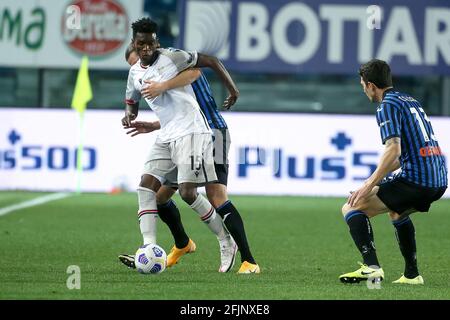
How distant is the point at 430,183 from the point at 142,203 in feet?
7.66

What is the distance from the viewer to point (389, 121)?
925 centimetres

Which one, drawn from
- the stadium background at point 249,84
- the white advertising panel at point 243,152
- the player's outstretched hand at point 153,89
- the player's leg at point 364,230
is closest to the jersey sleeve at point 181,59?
the player's outstretched hand at point 153,89

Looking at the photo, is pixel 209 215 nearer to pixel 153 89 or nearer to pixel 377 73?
pixel 153 89

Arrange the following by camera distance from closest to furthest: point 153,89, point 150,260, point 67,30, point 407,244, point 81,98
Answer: point 407,244 < point 150,260 < point 153,89 < point 81,98 < point 67,30

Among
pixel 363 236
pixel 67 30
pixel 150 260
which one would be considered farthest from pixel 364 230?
pixel 67 30

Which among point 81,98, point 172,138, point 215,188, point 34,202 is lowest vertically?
point 34,202

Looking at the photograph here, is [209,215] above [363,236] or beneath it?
beneath

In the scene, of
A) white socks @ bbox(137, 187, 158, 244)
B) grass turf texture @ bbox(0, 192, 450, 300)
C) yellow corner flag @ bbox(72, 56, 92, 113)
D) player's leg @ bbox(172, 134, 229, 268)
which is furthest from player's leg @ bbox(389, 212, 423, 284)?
yellow corner flag @ bbox(72, 56, 92, 113)

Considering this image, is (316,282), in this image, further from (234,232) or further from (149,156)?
(149,156)

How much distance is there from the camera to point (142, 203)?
10344 millimetres

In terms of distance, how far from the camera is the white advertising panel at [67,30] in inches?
838

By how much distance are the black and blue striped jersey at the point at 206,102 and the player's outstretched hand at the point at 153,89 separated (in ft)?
2.00

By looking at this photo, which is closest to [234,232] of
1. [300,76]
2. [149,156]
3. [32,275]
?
[149,156]

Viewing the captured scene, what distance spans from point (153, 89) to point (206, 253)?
7.99 ft
